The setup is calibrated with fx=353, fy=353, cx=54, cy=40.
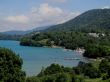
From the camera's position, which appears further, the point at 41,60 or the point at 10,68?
A: the point at 41,60

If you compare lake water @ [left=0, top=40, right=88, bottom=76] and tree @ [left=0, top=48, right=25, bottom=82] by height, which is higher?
tree @ [left=0, top=48, right=25, bottom=82]

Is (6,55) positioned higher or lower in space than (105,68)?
higher

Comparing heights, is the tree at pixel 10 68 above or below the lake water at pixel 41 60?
above

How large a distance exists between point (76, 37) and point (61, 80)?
499ft

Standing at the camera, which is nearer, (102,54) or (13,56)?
(13,56)

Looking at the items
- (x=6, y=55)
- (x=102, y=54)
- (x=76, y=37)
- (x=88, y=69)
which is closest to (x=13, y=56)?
(x=6, y=55)

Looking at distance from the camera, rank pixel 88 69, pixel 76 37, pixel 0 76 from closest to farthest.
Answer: pixel 0 76
pixel 88 69
pixel 76 37

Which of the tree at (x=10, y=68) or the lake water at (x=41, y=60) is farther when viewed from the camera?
the lake water at (x=41, y=60)

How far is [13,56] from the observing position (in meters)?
36.9

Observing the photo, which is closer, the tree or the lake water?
the tree

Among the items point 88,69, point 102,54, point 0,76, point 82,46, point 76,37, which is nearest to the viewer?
point 0,76

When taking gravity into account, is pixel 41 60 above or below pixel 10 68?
below

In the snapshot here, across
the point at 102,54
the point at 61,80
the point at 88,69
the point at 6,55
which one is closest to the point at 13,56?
the point at 6,55

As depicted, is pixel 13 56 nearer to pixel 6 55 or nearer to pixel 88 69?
pixel 6 55
